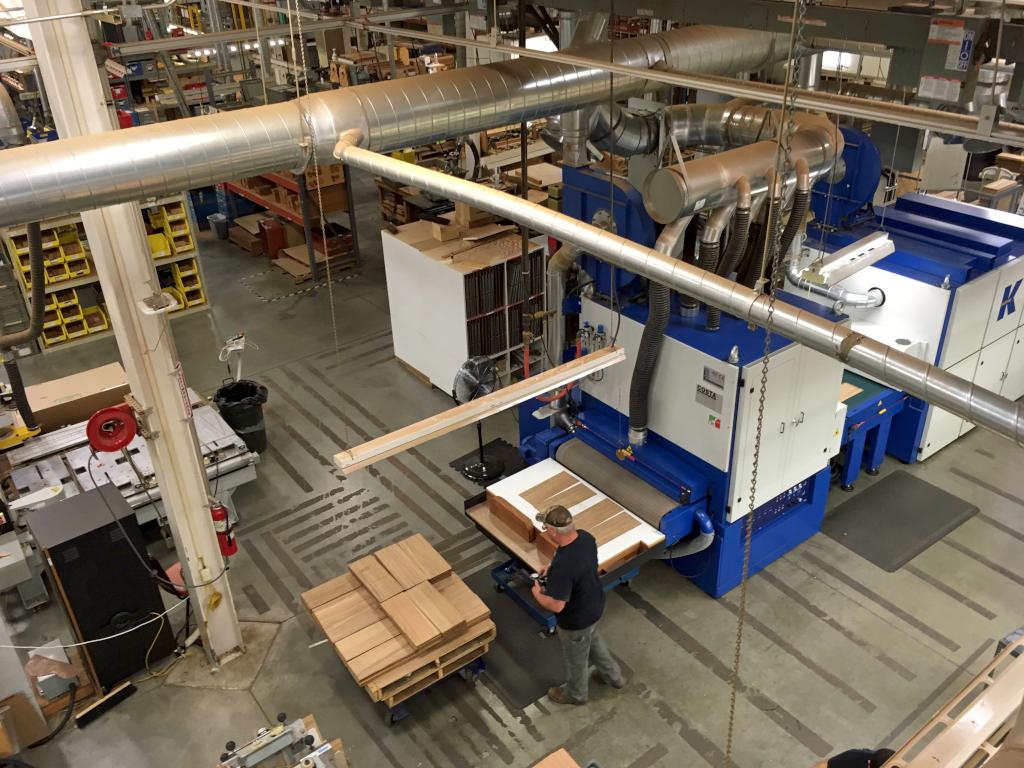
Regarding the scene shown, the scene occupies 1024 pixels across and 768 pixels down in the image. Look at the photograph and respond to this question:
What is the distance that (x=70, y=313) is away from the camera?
10.0 meters

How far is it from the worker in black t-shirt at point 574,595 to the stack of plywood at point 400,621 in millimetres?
607

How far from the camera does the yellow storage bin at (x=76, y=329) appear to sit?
9.94m

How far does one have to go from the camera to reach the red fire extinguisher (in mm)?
5527

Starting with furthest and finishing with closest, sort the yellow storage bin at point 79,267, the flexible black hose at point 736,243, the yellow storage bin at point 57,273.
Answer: the yellow storage bin at point 79,267
the yellow storage bin at point 57,273
the flexible black hose at point 736,243

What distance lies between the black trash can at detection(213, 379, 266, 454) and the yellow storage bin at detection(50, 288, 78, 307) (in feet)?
10.4

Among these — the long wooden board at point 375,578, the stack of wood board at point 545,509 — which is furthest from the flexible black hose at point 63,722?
the stack of wood board at point 545,509

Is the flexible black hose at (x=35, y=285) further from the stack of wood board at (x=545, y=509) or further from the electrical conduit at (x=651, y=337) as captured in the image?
the electrical conduit at (x=651, y=337)

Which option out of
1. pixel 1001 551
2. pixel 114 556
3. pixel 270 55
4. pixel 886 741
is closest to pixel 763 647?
pixel 886 741

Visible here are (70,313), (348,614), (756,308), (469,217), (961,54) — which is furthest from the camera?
(70,313)

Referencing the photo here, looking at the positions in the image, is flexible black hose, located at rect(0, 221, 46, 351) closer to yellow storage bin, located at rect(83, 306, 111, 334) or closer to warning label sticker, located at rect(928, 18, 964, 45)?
yellow storage bin, located at rect(83, 306, 111, 334)

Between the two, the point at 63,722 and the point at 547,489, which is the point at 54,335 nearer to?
the point at 63,722

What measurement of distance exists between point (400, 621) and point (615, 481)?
6.08 ft

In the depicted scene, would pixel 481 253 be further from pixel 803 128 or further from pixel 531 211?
pixel 531 211

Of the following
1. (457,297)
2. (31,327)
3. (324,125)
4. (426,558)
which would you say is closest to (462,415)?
(426,558)
